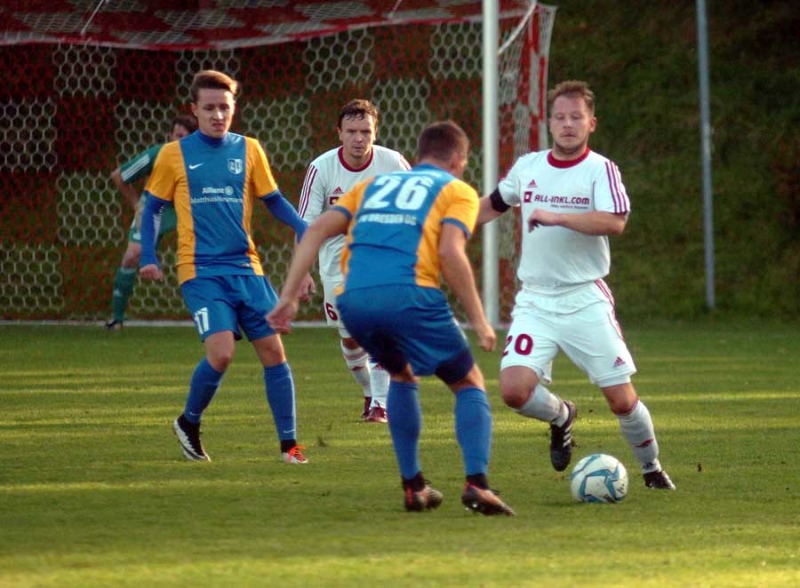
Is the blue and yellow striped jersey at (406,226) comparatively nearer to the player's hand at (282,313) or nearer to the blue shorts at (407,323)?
the blue shorts at (407,323)

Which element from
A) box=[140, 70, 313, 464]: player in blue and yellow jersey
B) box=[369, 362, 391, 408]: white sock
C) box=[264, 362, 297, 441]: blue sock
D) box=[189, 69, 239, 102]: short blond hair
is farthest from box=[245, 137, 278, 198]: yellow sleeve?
box=[369, 362, 391, 408]: white sock

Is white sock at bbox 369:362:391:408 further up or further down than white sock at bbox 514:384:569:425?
further down

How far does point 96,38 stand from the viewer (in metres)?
15.7

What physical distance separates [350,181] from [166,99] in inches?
356

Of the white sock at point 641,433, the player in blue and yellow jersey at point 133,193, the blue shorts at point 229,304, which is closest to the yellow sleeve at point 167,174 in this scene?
the blue shorts at point 229,304

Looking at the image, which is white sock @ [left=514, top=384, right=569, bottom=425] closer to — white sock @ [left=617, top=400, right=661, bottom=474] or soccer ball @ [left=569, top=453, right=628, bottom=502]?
white sock @ [left=617, top=400, right=661, bottom=474]

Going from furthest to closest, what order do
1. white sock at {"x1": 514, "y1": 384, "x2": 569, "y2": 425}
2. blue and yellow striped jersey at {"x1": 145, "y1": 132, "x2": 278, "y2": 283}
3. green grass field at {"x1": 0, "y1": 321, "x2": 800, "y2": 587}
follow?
blue and yellow striped jersey at {"x1": 145, "y1": 132, "x2": 278, "y2": 283}
white sock at {"x1": 514, "y1": 384, "x2": 569, "y2": 425}
green grass field at {"x1": 0, "y1": 321, "x2": 800, "y2": 587}

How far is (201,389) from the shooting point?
6949mm

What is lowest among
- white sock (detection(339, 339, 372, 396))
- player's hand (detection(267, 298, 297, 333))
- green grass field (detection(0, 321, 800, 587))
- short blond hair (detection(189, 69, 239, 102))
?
green grass field (detection(0, 321, 800, 587))

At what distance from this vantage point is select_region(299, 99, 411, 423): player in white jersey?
863cm

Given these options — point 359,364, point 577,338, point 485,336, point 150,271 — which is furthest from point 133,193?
point 485,336

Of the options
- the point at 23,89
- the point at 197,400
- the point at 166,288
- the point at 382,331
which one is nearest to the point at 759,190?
the point at 166,288

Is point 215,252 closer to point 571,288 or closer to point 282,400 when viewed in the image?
point 282,400

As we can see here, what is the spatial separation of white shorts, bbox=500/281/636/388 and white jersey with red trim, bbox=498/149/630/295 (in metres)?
0.08
